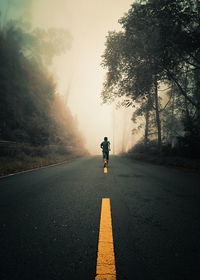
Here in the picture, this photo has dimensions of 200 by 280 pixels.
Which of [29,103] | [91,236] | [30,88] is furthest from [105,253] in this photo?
[30,88]

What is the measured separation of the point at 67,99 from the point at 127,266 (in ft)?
143

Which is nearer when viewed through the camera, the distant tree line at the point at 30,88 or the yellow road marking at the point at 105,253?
the yellow road marking at the point at 105,253

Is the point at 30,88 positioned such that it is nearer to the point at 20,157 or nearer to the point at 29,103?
the point at 29,103

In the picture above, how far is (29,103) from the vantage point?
22.3 meters

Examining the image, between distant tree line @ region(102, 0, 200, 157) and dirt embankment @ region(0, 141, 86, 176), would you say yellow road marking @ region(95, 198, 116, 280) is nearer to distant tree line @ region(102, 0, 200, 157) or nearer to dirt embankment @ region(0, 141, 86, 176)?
dirt embankment @ region(0, 141, 86, 176)

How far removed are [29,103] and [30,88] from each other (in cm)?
574

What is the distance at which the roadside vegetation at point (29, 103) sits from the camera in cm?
1297

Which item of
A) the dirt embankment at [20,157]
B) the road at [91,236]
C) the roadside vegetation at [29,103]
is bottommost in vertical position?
the road at [91,236]

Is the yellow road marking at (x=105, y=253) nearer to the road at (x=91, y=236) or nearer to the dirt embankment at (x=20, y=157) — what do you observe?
the road at (x=91, y=236)

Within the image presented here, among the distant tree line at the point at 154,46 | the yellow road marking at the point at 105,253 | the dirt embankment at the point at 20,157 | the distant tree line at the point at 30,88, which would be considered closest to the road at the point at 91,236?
the yellow road marking at the point at 105,253

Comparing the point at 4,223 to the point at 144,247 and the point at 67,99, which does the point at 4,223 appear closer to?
the point at 144,247

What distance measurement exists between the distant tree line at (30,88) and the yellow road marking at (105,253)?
1482 cm

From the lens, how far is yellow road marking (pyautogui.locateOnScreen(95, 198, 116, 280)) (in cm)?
149

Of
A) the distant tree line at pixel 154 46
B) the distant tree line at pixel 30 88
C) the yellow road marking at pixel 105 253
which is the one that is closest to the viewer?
the yellow road marking at pixel 105 253
